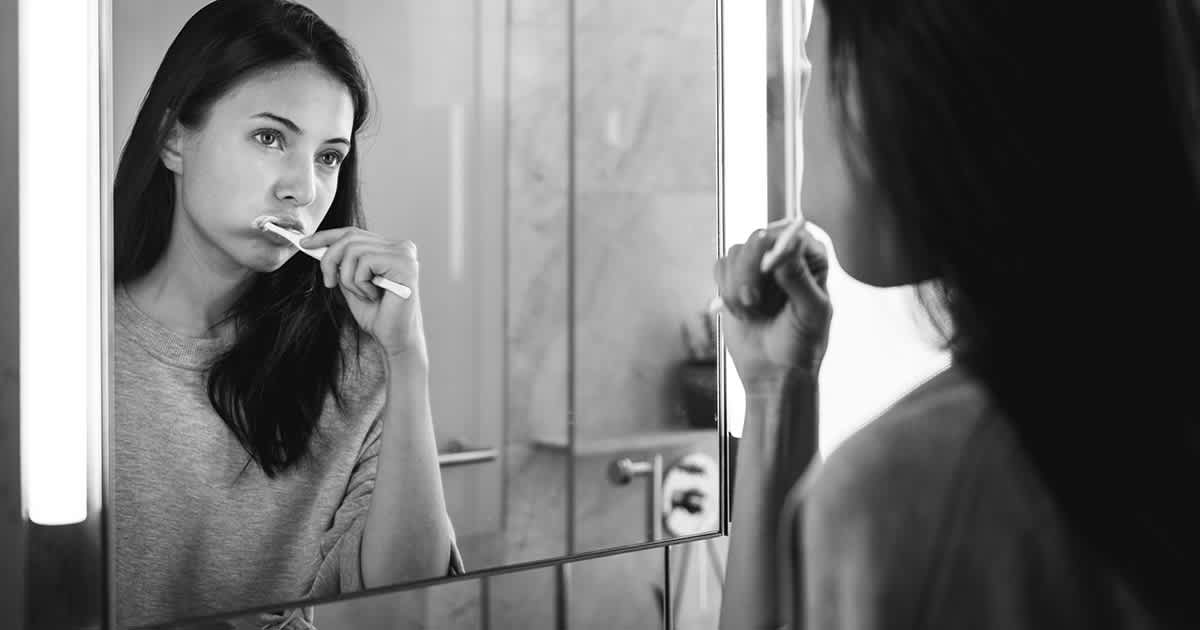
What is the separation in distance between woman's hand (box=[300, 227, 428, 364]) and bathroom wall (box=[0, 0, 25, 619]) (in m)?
0.27

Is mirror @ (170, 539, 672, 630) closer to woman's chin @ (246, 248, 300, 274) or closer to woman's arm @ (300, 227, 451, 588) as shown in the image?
woman's arm @ (300, 227, 451, 588)

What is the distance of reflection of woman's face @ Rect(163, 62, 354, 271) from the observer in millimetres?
979

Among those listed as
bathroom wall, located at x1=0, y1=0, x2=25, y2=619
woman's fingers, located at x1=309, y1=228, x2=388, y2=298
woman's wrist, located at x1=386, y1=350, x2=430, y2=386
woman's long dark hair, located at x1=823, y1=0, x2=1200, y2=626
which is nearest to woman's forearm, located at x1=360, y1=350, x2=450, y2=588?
woman's wrist, located at x1=386, y1=350, x2=430, y2=386

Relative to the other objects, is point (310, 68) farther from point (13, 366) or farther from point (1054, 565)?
point (1054, 565)

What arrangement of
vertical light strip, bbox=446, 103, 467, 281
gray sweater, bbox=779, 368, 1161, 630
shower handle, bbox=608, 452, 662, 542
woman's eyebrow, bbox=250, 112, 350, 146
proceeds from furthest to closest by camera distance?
shower handle, bbox=608, 452, 662, 542 → vertical light strip, bbox=446, 103, 467, 281 → woman's eyebrow, bbox=250, 112, 350, 146 → gray sweater, bbox=779, 368, 1161, 630

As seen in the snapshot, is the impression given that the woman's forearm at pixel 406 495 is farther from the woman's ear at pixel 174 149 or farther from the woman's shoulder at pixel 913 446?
the woman's shoulder at pixel 913 446

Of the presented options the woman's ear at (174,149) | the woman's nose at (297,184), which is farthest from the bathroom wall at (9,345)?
the woman's nose at (297,184)

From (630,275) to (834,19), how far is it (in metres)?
0.38

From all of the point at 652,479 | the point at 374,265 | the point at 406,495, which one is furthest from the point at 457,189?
the point at 652,479

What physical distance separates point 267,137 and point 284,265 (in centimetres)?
13

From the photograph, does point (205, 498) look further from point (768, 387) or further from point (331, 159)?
point (768, 387)

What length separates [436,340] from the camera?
109cm

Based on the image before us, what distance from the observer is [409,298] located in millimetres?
1077

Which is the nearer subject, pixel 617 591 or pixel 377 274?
pixel 377 274
